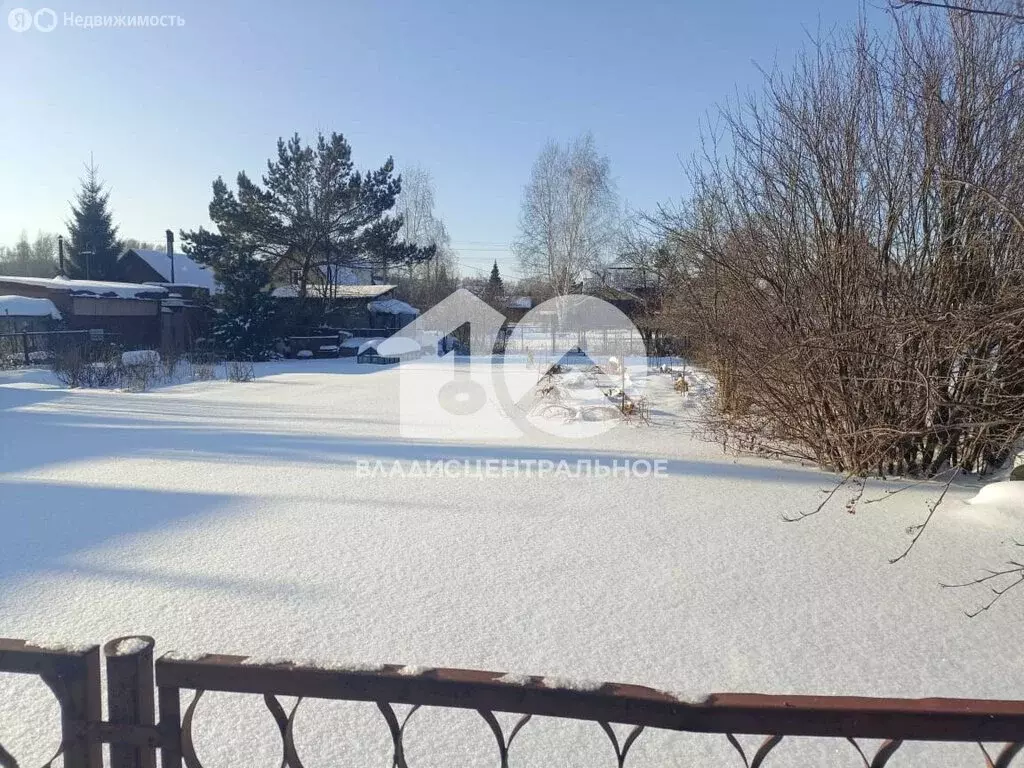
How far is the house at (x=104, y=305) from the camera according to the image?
18.2 meters

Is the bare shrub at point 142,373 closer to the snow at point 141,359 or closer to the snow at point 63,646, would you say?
the snow at point 141,359

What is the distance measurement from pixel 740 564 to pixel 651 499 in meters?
1.45

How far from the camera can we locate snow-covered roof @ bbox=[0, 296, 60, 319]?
16.3 m

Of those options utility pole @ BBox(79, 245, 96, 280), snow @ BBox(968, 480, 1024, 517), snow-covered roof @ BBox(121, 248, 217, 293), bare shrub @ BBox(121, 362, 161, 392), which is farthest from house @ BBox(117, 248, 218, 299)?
snow @ BBox(968, 480, 1024, 517)

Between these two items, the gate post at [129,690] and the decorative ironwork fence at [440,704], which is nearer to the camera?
the decorative ironwork fence at [440,704]

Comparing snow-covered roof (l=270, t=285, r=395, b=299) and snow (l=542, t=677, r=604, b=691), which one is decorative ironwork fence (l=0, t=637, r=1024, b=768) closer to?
snow (l=542, t=677, r=604, b=691)

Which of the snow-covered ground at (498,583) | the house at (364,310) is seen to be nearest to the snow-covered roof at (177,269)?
the house at (364,310)

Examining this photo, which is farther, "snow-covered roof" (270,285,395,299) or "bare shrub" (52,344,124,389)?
"snow-covered roof" (270,285,395,299)

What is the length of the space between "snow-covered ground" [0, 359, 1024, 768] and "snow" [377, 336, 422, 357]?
44.2 ft

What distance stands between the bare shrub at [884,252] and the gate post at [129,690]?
4.23m

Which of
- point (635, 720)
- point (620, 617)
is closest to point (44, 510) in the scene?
point (620, 617)

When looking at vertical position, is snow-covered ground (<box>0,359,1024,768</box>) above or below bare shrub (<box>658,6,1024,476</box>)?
below

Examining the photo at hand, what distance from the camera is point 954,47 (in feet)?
16.9

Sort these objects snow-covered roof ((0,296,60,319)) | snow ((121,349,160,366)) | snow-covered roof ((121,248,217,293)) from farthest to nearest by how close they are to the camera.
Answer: snow-covered roof ((121,248,217,293)) < snow-covered roof ((0,296,60,319)) < snow ((121,349,160,366))
